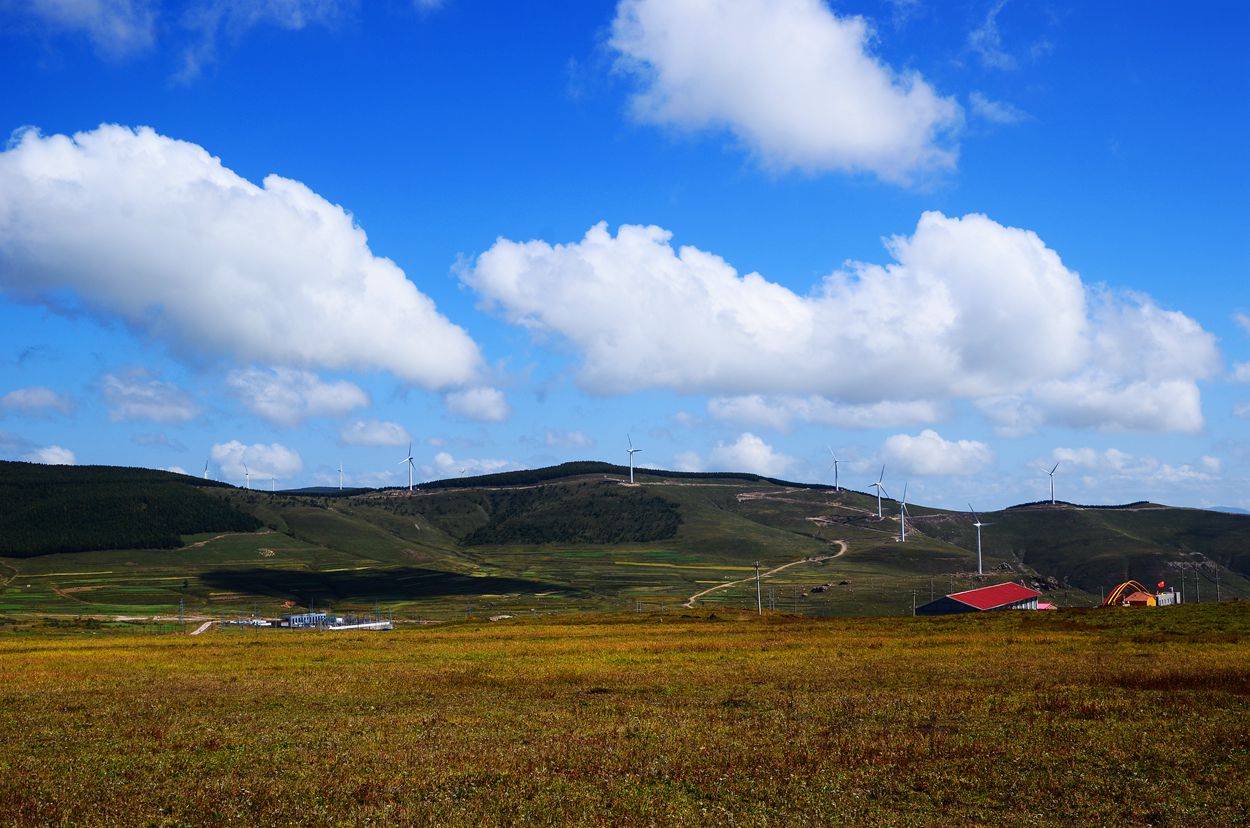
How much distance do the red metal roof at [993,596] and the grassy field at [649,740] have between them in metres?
120

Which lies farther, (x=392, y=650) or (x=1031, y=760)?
(x=392, y=650)

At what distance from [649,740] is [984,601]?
170 metres

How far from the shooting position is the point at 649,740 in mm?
33906

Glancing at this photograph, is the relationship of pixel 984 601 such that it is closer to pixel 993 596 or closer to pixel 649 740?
pixel 993 596

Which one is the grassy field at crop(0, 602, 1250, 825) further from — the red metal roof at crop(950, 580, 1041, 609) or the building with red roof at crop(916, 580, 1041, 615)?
the red metal roof at crop(950, 580, 1041, 609)

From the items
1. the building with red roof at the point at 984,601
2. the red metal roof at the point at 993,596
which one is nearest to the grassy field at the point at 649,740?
the building with red roof at the point at 984,601

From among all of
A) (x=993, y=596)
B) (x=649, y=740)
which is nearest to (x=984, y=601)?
(x=993, y=596)

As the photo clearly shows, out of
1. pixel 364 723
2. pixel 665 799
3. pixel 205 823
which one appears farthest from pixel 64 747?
pixel 665 799

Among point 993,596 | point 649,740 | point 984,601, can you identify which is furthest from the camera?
point 993,596

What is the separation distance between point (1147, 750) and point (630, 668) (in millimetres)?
36935

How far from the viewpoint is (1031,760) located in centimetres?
2966

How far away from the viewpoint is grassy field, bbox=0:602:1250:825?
81.7ft

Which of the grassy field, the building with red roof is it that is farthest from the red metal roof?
the grassy field

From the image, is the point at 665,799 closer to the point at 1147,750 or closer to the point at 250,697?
the point at 1147,750
